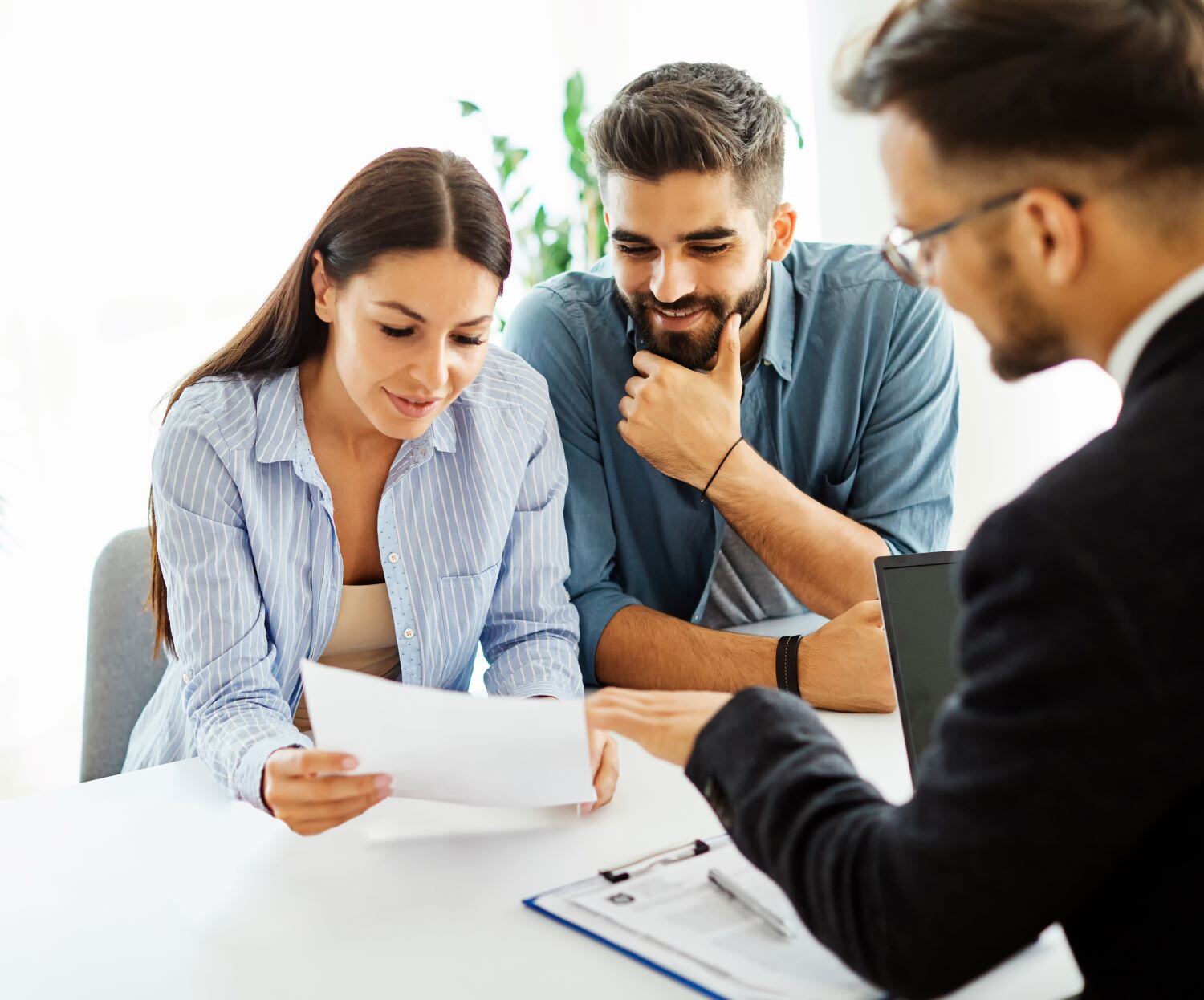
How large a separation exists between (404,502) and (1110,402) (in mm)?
2394

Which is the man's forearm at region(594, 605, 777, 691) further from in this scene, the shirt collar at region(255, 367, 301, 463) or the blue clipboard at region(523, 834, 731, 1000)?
the shirt collar at region(255, 367, 301, 463)

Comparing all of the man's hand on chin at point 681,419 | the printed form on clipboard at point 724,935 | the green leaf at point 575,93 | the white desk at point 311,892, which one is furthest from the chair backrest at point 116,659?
the green leaf at point 575,93

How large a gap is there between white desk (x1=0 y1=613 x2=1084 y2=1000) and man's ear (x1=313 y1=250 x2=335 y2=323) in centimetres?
62

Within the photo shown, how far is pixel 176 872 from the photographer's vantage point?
1.21m

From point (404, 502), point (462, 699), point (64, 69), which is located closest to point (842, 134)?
point (64, 69)

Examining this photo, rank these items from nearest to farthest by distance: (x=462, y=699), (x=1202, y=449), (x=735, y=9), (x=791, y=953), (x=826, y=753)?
(x=1202, y=449) < (x=826, y=753) < (x=791, y=953) < (x=462, y=699) < (x=735, y=9)

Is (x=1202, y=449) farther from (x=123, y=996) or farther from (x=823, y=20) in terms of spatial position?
(x=823, y=20)

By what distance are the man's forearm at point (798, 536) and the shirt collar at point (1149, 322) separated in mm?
1052

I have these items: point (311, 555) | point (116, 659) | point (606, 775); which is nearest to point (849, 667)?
point (606, 775)

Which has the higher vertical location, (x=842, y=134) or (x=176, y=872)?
(x=842, y=134)

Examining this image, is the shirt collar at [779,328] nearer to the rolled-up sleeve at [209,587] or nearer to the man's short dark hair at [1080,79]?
the rolled-up sleeve at [209,587]

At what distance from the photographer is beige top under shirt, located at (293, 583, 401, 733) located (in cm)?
168

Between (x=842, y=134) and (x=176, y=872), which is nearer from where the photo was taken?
(x=176, y=872)

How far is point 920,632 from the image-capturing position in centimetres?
130
